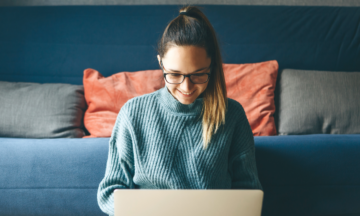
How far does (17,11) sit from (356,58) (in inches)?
80.3

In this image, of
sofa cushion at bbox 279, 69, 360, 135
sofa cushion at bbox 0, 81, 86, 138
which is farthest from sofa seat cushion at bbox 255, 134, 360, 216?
sofa cushion at bbox 0, 81, 86, 138

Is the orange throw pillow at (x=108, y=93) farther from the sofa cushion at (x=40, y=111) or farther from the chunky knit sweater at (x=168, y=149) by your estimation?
the chunky knit sweater at (x=168, y=149)

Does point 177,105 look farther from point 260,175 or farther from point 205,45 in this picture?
point 260,175

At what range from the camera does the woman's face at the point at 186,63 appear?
27.3 inches

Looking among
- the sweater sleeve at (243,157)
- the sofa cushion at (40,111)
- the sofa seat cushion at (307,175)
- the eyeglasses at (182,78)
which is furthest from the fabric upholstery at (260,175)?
the eyeglasses at (182,78)

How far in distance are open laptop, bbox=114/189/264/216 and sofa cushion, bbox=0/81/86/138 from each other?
0.88m

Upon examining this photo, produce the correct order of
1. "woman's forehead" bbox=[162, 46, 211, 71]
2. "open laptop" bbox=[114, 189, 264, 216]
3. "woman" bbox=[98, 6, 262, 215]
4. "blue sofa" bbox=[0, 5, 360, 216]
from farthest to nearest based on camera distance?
"blue sofa" bbox=[0, 5, 360, 216], "woman" bbox=[98, 6, 262, 215], "woman's forehead" bbox=[162, 46, 211, 71], "open laptop" bbox=[114, 189, 264, 216]

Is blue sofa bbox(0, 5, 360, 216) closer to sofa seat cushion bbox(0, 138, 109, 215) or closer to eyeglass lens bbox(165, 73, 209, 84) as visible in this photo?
sofa seat cushion bbox(0, 138, 109, 215)

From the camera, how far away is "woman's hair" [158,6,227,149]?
27.9 inches

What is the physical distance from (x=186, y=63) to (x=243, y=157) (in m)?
0.35

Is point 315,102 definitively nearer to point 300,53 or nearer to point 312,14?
point 300,53

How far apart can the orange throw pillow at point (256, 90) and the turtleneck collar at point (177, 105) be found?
1.90 feet

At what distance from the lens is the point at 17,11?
1550 mm

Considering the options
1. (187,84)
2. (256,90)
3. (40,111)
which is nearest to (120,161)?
(187,84)
